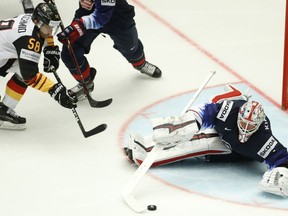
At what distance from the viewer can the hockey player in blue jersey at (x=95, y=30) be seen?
16.6 feet

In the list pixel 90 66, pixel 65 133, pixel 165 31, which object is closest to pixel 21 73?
pixel 65 133

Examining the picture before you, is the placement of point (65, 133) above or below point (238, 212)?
below

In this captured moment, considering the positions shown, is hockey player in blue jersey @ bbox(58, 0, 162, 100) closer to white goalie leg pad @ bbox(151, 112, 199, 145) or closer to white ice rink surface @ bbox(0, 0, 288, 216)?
white ice rink surface @ bbox(0, 0, 288, 216)

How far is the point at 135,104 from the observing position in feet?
17.6

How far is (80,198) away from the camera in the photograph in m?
4.30

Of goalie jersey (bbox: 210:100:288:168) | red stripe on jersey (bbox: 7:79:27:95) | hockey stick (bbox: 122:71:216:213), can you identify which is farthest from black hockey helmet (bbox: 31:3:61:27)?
goalie jersey (bbox: 210:100:288:168)

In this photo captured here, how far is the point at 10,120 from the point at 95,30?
75 centimetres

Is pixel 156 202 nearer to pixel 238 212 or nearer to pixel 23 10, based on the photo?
pixel 238 212

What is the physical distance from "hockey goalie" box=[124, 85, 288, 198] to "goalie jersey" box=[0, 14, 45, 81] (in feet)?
2.19

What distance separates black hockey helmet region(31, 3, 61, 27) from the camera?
4.66 meters

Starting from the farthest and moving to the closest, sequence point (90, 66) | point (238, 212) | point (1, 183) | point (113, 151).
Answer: point (90, 66) → point (113, 151) → point (1, 183) → point (238, 212)

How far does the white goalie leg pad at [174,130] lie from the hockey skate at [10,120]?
0.98 meters

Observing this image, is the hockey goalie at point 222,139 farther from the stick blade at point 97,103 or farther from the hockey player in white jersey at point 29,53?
the stick blade at point 97,103

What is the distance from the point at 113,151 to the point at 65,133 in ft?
1.21
